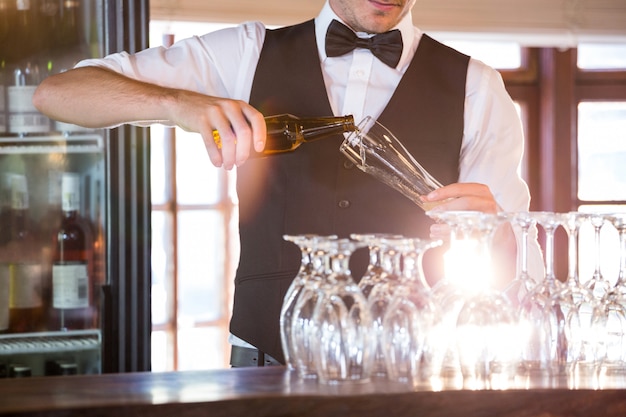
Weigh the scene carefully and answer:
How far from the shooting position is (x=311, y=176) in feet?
6.94

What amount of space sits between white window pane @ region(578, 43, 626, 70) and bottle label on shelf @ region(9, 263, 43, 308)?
94.2 inches

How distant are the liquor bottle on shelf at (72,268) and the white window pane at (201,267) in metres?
1.11

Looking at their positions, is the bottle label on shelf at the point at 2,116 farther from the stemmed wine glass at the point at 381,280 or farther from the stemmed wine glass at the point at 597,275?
the stemmed wine glass at the point at 597,275

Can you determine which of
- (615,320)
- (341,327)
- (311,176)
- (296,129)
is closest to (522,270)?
(615,320)

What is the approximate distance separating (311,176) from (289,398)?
1.00 m

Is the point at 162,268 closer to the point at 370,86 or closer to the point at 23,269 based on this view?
the point at 23,269

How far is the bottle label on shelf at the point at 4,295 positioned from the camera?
8.21ft

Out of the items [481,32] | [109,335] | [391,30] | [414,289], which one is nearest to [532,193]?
[481,32]

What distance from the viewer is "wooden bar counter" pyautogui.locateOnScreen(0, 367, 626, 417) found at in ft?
3.72

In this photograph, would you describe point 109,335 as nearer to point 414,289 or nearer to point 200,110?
point 200,110

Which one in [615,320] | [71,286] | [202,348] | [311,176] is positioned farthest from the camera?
[202,348]

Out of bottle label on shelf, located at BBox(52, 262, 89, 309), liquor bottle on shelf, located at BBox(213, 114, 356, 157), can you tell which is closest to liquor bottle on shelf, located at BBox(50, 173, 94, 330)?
bottle label on shelf, located at BBox(52, 262, 89, 309)

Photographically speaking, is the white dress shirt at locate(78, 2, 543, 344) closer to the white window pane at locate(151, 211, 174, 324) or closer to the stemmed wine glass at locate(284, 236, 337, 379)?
the stemmed wine glass at locate(284, 236, 337, 379)

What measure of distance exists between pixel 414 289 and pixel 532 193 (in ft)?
8.71
